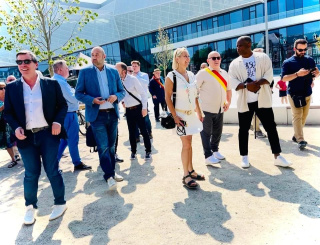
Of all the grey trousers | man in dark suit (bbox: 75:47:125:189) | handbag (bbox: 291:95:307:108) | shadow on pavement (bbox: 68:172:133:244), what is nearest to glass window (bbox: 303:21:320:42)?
handbag (bbox: 291:95:307:108)

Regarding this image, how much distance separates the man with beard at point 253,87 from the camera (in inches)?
160

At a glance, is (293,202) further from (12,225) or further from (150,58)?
(150,58)

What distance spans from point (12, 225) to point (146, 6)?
5069 centimetres

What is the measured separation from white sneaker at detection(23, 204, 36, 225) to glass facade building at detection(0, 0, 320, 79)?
3405 cm

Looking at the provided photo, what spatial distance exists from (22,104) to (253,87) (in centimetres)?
315

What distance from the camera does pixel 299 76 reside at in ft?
15.7

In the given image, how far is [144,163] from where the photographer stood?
5.09 meters

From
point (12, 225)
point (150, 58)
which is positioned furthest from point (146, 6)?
point (12, 225)

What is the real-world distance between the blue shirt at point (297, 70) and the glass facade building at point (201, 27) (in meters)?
29.9

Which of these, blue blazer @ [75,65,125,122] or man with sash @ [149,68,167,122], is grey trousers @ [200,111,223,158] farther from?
man with sash @ [149,68,167,122]

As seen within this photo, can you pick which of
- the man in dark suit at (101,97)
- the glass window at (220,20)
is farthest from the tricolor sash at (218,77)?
the glass window at (220,20)

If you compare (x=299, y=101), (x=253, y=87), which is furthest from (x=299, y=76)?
(x=253, y=87)

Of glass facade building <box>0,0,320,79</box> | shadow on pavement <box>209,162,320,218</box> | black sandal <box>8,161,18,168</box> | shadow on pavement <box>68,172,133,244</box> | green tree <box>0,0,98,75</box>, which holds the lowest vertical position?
shadow on pavement <box>68,172,133,244</box>

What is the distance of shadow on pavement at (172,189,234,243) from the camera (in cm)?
259
